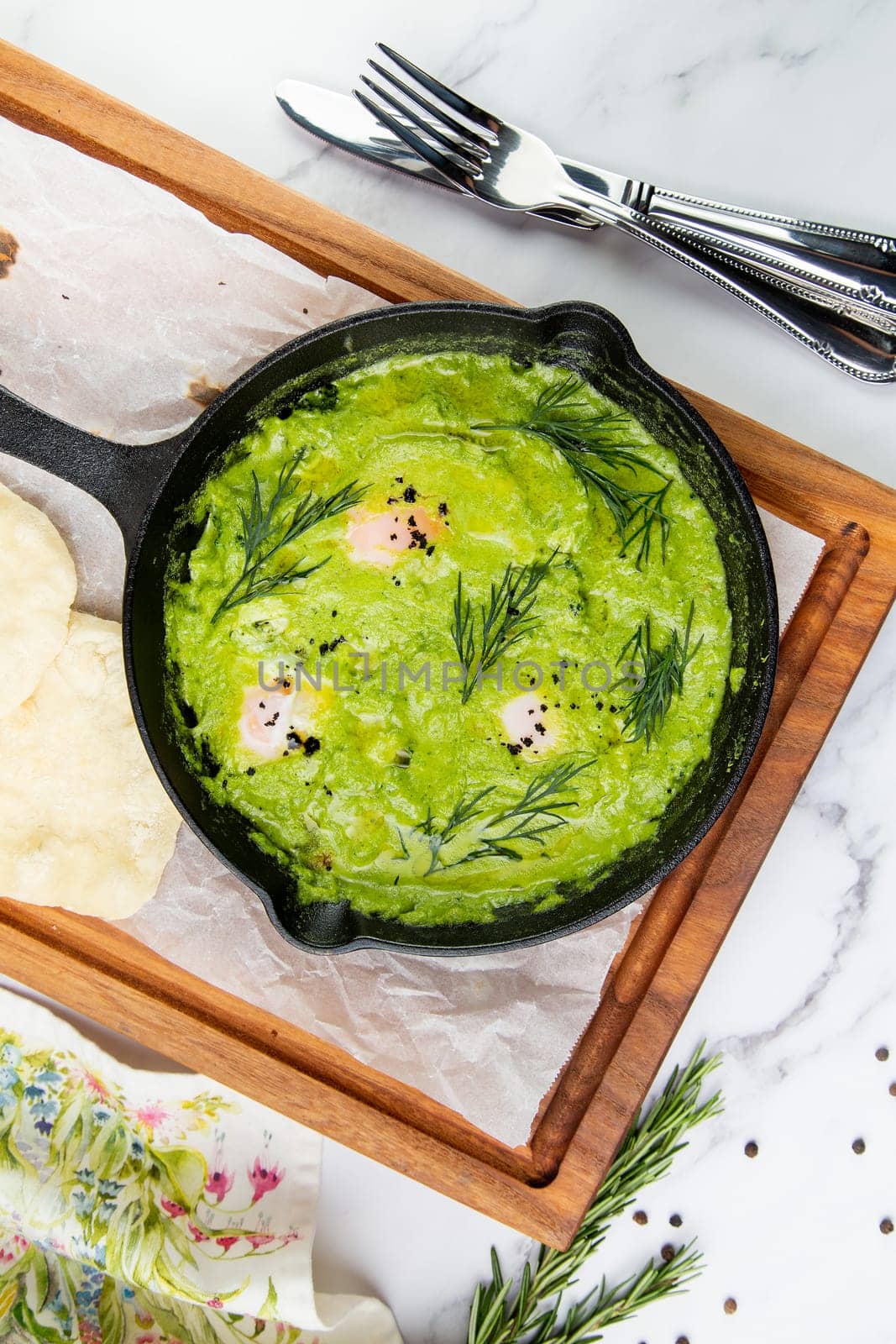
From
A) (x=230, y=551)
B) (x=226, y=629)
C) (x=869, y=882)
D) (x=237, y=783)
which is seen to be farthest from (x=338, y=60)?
(x=869, y=882)

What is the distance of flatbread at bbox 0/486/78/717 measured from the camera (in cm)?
276

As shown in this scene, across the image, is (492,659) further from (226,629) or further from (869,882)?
(869,882)

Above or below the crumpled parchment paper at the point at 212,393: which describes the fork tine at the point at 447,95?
above

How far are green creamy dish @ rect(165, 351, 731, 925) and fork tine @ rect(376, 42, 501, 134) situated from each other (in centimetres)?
75

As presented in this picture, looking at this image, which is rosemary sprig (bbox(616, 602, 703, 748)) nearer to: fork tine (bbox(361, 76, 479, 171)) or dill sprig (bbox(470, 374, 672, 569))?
dill sprig (bbox(470, 374, 672, 569))

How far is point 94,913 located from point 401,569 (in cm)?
129

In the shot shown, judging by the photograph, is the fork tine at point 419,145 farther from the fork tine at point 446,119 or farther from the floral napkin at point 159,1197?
the floral napkin at point 159,1197

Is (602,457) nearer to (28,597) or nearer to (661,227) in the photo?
(661,227)

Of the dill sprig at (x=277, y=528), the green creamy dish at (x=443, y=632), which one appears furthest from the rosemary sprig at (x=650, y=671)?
the dill sprig at (x=277, y=528)

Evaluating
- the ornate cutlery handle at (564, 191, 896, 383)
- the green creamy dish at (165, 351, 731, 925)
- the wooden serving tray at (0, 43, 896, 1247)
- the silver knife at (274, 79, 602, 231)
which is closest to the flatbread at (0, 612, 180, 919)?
the wooden serving tray at (0, 43, 896, 1247)

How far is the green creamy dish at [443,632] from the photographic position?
2492 millimetres

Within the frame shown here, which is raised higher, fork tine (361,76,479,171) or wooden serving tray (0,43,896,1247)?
fork tine (361,76,479,171)

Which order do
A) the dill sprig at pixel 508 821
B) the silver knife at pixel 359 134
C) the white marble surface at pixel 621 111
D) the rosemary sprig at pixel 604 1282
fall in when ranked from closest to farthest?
the dill sprig at pixel 508 821 → the silver knife at pixel 359 134 → the white marble surface at pixel 621 111 → the rosemary sprig at pixel 604 1282

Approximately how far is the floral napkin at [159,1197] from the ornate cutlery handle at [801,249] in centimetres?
290
